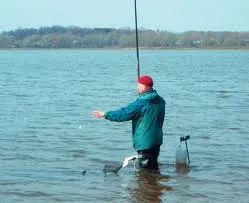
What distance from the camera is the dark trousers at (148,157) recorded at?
10430 millimetres

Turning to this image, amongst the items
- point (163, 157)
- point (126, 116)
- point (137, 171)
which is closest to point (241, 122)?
point (163, 157)

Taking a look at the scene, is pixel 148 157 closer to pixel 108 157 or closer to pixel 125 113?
pixel 125 113

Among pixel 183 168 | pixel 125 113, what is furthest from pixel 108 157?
pixel 125 113

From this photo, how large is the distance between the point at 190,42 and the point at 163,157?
144846 mm

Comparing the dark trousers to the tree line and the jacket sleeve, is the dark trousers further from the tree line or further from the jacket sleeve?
the tree line

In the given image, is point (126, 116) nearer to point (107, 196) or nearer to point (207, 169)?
point (107, 196)

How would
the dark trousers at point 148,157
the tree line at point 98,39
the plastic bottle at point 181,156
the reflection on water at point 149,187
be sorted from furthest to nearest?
the tree line at point 98,39, the plastic bottle at point 181,156, the dark trousers at point 148,157, the reflection on water at point 149,187

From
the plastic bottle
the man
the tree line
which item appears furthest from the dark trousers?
the tree line

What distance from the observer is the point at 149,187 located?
1022 cm

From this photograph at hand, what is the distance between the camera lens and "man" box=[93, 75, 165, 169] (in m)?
9.91

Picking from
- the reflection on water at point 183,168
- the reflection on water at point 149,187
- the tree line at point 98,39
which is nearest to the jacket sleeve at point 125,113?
the reflection on water at point 149,187

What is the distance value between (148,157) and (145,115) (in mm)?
886

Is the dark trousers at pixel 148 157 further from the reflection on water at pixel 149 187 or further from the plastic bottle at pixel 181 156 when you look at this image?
the plastic bottle at pixel 181 156

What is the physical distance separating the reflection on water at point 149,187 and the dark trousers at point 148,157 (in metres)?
0.18
